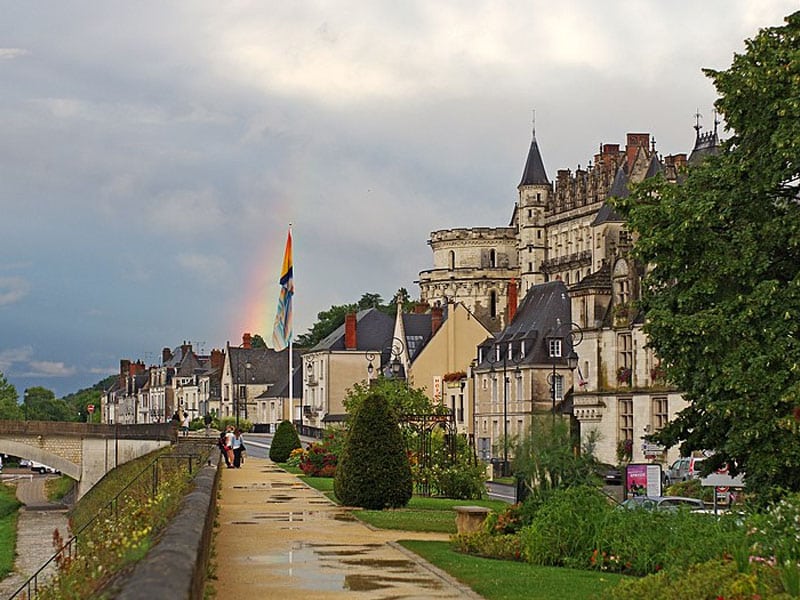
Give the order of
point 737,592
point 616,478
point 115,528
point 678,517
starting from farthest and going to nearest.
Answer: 1. point 616,478
2. point 678,517
3. point 115,528
4. point 737,592

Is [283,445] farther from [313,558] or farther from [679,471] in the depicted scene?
[313,558]

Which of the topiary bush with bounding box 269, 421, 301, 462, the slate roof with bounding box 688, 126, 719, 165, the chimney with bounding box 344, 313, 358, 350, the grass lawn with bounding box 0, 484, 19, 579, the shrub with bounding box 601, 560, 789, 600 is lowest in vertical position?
the grass lawn with bounding box 0, 484, 19, 579

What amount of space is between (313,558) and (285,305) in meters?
52.0

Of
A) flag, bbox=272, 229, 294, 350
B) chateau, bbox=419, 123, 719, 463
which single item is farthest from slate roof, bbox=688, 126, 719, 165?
flag, bbox=272, 229, 294, 350

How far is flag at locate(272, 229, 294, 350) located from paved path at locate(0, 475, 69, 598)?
47.0 feet

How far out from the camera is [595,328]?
201 feet

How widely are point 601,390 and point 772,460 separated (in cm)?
3594

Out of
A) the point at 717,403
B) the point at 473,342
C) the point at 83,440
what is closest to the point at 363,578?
the point at 717,403

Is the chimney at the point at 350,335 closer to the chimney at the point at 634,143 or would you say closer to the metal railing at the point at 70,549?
the chimney at the point at 634,143

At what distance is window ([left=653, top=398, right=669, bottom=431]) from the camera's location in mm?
55625

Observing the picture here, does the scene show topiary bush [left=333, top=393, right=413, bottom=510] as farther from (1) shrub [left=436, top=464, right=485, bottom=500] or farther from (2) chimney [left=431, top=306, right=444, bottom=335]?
(2) chimney [left=431, top=306, right=444, bottom=335]

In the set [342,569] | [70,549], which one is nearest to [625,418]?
[70,549]

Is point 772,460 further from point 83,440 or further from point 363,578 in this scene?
point 83,440

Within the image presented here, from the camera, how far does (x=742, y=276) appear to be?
2575 centimetres
